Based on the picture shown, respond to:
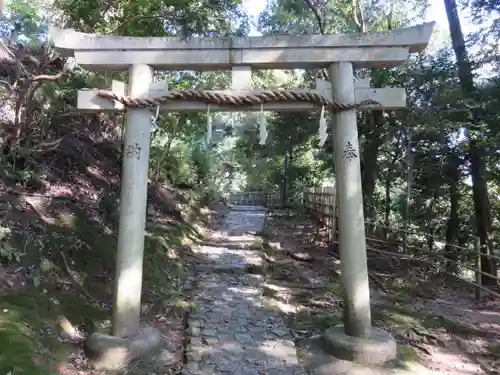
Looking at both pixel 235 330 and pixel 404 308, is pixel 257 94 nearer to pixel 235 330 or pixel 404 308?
pixel 235 330

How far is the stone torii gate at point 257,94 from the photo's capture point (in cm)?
460

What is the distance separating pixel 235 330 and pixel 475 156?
6710 mm

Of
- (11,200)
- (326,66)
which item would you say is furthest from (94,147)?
(326,66)

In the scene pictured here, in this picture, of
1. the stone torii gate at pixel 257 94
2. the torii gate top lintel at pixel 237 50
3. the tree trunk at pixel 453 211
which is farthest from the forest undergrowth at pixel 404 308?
the torii gate top lintel at pixel 237 50

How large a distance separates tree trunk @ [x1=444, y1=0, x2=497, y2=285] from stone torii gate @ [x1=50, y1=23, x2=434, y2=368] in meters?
4.46

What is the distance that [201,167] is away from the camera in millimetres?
18344

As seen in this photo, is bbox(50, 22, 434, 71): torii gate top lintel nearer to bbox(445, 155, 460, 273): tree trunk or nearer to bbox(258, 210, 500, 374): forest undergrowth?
bbox(258, 210, 500, 374): forest undergrowth

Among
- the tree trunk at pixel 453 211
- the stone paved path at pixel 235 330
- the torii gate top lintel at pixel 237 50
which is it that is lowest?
the stone paved path at pixel 235 330

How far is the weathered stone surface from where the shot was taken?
4191mm

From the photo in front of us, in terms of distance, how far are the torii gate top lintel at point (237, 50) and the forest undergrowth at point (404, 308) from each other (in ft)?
11.1

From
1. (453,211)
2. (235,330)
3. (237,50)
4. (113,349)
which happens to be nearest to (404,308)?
(235,330)

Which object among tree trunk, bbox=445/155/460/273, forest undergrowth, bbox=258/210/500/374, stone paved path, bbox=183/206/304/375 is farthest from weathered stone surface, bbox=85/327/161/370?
tree trunk, bbox=445/155/460/273

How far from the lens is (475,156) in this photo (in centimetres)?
891

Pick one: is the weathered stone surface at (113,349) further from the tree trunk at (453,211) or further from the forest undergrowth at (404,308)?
the tree trunk at (453,211)
